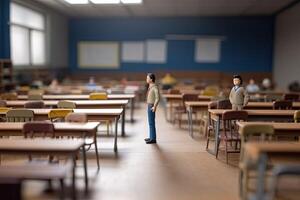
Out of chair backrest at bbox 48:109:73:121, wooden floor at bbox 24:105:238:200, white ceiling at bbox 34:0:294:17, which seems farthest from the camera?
white ceiling at bbox 34:0:294:17

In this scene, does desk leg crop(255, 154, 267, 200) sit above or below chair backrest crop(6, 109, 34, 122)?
below

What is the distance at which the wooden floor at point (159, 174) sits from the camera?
4.35m

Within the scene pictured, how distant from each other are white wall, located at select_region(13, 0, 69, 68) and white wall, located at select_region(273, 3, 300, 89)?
945 centimetres

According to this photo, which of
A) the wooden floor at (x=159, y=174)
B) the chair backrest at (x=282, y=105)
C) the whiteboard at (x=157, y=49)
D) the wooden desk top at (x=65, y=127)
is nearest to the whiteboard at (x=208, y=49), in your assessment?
Answer: the whiteboard at (x=157, y=49)

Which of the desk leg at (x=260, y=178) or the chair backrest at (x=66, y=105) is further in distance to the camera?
the chair backrest at (x=66, y=105)

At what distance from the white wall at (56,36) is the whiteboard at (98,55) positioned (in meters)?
0.77

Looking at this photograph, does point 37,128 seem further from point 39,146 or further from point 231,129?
point 231,129

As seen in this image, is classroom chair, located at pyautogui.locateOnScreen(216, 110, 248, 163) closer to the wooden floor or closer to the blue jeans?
the wooden floor

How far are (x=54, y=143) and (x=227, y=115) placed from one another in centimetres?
277

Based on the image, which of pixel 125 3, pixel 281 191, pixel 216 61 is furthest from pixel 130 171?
pixel 216 61

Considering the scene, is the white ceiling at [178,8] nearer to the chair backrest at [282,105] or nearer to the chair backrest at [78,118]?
the chair backrest at [282,105]

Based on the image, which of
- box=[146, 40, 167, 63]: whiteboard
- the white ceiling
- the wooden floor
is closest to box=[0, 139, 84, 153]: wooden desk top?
the wooden floor

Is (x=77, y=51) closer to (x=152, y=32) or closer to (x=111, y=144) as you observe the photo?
(x=152, y=32)

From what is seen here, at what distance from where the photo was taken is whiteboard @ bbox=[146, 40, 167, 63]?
1688 centimetres
